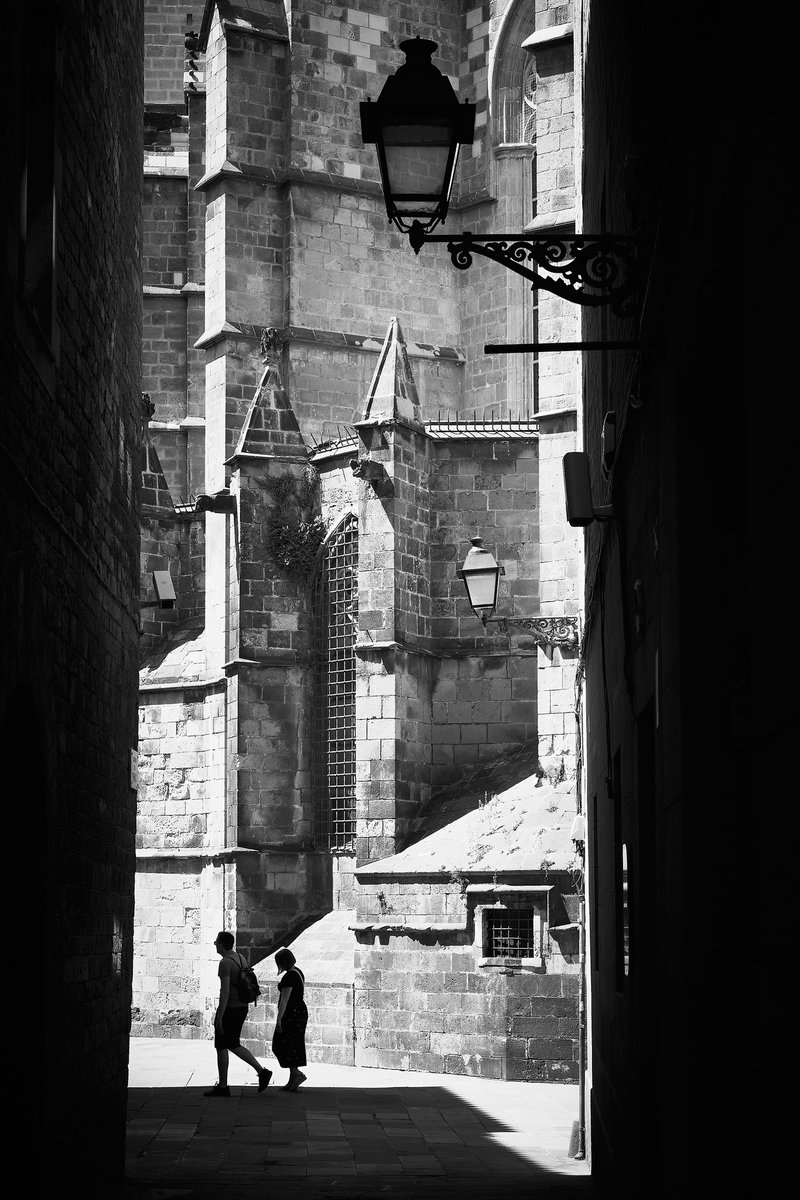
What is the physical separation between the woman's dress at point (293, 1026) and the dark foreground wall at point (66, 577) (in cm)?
536

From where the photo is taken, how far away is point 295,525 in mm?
27938

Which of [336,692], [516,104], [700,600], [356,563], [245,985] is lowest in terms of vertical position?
[245,985]

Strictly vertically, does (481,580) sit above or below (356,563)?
below

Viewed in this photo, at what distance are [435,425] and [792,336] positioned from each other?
24023 millimetres

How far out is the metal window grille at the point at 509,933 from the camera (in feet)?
70.1

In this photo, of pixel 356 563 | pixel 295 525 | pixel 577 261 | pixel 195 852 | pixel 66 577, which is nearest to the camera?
pixel 577 261

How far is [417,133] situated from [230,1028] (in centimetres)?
1107

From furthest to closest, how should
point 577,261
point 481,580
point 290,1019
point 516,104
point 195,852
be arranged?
point 516,104 < point 195,852 < point 481,580 < point 290,1019 < point 577,261

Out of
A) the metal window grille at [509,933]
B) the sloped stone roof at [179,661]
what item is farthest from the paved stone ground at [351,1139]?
the sloped stone roof at [179,661]

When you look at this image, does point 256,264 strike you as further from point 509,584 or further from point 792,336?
point 792,336

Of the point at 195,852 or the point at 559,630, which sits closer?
the point at 559,630

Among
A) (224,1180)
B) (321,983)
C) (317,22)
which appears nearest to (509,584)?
(321,983)

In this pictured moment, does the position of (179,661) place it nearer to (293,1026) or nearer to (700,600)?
(293,1026)

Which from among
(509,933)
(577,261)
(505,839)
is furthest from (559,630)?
(577,261)
